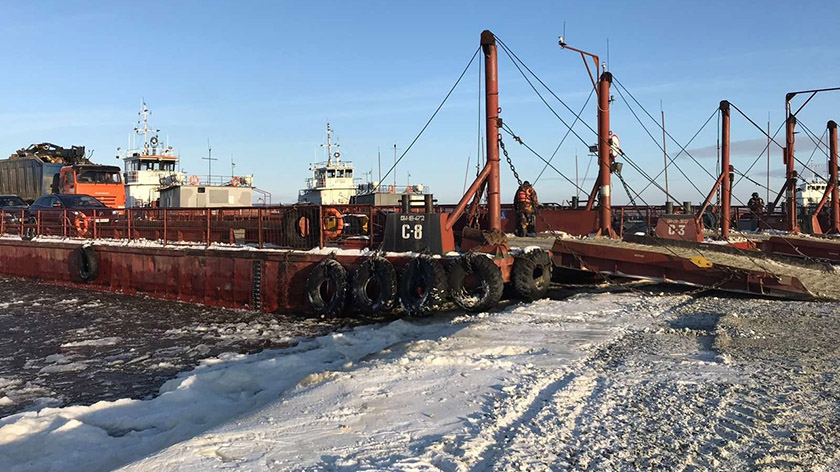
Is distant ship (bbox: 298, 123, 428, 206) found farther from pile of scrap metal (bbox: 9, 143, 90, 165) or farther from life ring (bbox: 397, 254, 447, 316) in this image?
life ring (bbox: 397, 254, 447, 316)

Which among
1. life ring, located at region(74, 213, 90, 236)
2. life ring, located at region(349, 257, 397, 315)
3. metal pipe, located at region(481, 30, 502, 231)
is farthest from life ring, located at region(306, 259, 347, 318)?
life ring, located at region(74, 213, 90, 236)

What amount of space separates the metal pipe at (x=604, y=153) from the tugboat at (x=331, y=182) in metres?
25.5

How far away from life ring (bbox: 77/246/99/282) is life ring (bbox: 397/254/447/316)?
11096mm

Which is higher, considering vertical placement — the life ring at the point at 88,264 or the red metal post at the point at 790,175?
the red metal post at the point at 790,175

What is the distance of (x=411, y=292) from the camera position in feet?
38.1

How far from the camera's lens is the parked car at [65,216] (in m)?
19.7

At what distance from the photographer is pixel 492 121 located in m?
12.0

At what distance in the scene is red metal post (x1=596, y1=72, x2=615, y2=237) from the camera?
1461cm

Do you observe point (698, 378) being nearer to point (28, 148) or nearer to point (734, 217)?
point (734, 217)

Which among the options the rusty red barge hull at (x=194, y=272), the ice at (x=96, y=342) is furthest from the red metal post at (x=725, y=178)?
the ice at (x=96, y=342)

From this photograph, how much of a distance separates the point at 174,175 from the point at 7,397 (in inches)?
1067

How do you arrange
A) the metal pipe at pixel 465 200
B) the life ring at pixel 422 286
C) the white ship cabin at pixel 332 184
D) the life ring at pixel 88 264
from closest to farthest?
the life ring at pixel 422 286
the metal pipe at pixel 465 200
the life ring at pixel 88 264
the white ship cabin at pixel 332 184

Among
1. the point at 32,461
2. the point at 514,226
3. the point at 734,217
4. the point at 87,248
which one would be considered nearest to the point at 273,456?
the point at 32,461

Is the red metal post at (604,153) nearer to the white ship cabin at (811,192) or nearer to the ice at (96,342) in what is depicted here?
the ice at (96,342)
